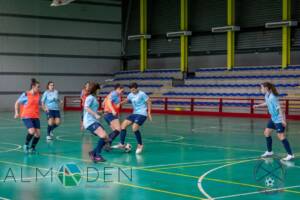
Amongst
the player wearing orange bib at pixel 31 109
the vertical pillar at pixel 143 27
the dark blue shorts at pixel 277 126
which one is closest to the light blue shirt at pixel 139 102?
the player wearing orange bib at pixel 31 109

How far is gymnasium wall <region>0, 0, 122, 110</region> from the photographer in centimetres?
4244

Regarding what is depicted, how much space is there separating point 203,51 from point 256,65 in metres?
4.83

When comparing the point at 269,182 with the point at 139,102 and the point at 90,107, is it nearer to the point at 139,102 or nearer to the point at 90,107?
the point at 90,107

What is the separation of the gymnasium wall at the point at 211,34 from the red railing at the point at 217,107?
4748 millimetres

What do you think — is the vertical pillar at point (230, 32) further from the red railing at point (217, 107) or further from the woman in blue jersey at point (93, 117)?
the woman in blue jersey at point (93, 117)

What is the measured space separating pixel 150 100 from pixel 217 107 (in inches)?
713

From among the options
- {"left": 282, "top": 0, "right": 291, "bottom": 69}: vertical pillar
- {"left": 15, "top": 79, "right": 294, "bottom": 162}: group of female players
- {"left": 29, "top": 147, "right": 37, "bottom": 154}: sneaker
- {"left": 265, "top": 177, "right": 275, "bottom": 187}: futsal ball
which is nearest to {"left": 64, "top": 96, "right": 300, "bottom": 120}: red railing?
{"left": 282, "top": 0, "right": 291, "bottom": 69}: vertical pillar

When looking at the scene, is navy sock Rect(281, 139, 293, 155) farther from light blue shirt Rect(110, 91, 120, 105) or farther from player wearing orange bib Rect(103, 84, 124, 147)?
light blue shirt Rect(110, 91, 120, 105)

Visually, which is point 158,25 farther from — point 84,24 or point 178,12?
point 84,24

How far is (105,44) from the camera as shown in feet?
158

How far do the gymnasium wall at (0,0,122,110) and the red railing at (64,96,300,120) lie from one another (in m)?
5.06

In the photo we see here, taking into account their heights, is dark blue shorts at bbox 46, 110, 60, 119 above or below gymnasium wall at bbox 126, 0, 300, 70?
below

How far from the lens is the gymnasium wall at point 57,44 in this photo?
139 feet

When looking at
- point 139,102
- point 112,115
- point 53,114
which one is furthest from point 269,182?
point 53,114
